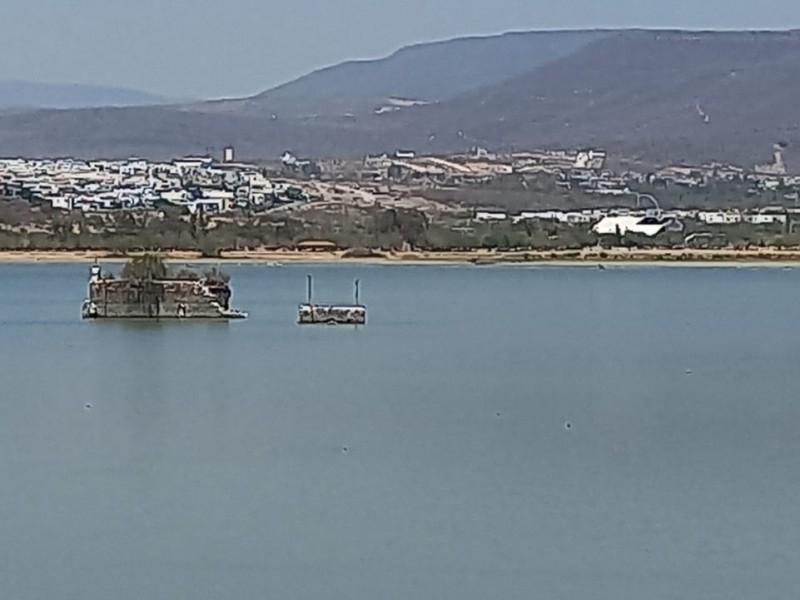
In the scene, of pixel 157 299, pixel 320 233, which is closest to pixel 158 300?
pixel 157 299

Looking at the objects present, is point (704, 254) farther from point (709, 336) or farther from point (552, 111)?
point (552, 111)

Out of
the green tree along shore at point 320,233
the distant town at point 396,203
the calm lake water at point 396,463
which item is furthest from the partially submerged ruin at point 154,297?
the distant town at point 396,203

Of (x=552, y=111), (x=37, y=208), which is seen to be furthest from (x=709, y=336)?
(x=552, y=111)

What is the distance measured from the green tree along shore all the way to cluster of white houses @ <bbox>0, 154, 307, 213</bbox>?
21.4 ft

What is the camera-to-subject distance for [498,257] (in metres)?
72.9

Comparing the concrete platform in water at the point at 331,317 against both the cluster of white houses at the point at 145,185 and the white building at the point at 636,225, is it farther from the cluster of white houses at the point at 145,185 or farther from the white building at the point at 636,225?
the cluster of white houses at the point at 145,185

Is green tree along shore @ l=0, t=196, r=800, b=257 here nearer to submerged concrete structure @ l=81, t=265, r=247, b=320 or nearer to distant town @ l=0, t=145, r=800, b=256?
distant town @ l=0, t=145, r=800, b=256

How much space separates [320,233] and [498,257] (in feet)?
26.2

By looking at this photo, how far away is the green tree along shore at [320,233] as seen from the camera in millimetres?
74000

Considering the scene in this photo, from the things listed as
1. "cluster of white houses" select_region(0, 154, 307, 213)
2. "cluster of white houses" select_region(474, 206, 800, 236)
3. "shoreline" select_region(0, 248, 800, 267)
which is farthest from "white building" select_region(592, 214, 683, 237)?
"cluster of white houses" select_region(0, 154, 307, 213)

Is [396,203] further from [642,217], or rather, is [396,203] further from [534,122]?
[534,122]

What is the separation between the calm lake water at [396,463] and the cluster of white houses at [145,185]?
5508 centimetres

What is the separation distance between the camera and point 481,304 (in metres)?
48.5

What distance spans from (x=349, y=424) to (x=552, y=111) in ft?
452
